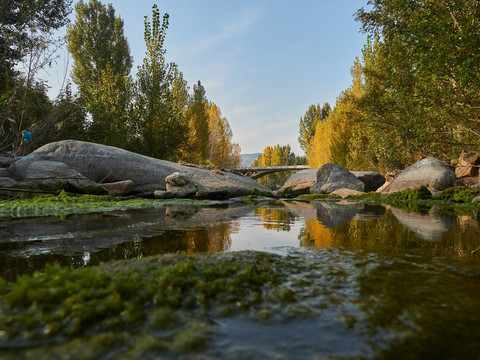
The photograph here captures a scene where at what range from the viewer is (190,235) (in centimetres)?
285

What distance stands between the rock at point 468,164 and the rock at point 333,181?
4.09m

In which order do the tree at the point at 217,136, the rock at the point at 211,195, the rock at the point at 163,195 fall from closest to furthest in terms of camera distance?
1. the rock at the point at 163,195
2. the rock at the point at 211,195
3. the tree at the point at 217,136

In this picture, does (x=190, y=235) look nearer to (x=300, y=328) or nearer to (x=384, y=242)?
Answer: (x=384, y=242)

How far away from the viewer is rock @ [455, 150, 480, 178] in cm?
1237

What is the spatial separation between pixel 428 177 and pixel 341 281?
11494 millimetres

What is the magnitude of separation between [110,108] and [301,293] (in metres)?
17.2

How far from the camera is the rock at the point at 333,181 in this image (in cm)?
1438

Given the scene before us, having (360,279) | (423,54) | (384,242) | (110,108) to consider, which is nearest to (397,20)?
(423,54)

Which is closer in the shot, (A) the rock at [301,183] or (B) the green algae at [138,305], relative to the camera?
(B) the green algae at [138,305]

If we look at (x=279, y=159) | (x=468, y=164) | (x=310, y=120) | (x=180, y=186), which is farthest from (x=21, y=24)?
(x=279, y=159)

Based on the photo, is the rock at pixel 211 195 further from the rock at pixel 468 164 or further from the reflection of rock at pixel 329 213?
the rock at pixel 468 164

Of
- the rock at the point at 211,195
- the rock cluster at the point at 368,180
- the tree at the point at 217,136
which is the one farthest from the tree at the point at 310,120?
the rock at the point at 211,195

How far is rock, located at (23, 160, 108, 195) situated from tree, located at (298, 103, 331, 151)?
110 ft

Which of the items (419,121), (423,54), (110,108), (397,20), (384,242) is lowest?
(384,242)
